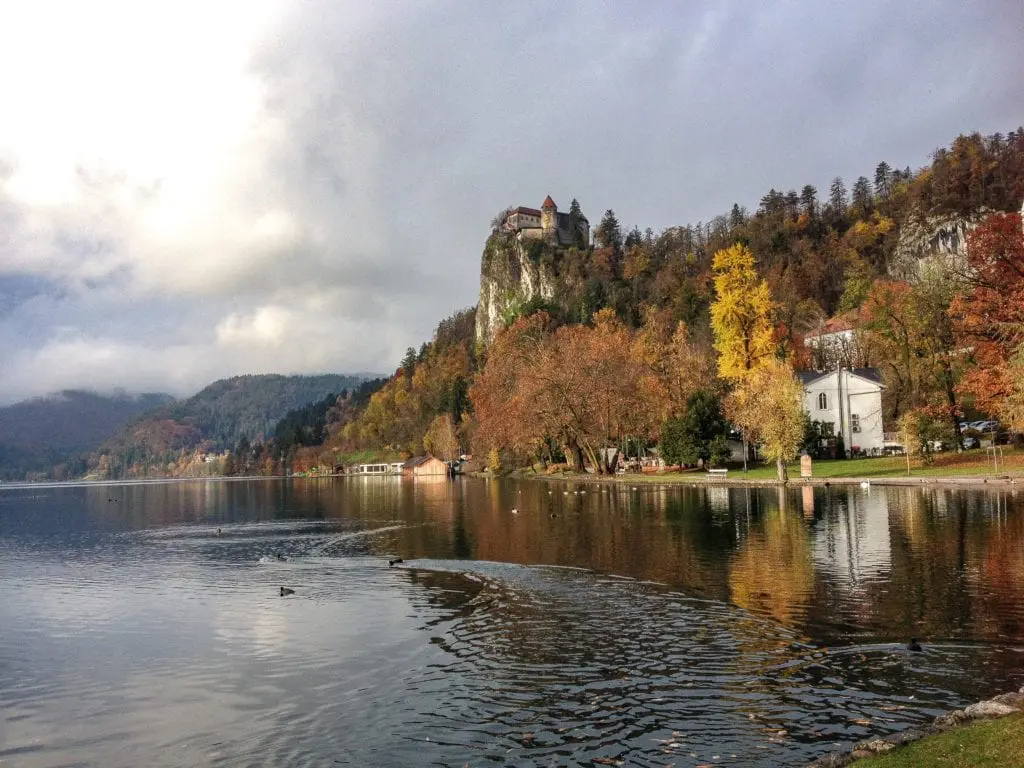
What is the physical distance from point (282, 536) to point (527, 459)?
77450 mm

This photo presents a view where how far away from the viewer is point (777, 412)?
60.6m

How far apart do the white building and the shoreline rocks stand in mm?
74854

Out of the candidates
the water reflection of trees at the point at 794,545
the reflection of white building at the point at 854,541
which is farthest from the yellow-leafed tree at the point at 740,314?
the reflection of white building at the point at 854,541

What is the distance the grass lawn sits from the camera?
5491 cm

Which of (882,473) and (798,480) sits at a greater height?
(882,473)

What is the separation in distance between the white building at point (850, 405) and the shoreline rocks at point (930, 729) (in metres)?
74.9

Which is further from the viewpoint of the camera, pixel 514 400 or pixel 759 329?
pixel 514 400

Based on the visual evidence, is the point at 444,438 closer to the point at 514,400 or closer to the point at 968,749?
the point at 514,400

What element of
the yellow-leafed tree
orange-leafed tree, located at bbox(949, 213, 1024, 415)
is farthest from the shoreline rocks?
the yellow-leafed tree

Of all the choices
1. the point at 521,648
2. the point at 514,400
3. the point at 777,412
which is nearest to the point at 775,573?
the point at 521,648

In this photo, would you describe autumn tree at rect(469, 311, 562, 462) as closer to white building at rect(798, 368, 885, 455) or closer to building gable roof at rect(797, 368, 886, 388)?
building gable roof at rect(797, 368, 886, 388)

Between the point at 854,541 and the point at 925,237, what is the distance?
400 feet

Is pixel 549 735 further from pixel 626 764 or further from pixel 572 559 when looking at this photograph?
pixel 572 559

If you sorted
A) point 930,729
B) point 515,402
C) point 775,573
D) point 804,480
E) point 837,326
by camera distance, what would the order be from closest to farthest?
point 930,729, point 775,573, point 804,480, point 515,402, point 837,326
